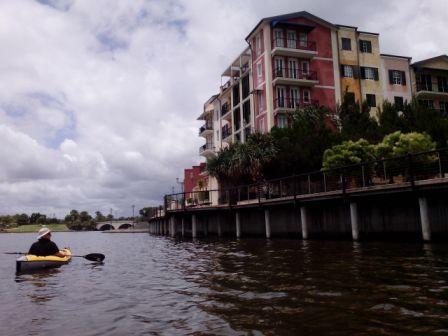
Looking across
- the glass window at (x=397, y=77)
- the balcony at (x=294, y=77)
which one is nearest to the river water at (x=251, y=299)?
the balcony at (x=294, y=77)

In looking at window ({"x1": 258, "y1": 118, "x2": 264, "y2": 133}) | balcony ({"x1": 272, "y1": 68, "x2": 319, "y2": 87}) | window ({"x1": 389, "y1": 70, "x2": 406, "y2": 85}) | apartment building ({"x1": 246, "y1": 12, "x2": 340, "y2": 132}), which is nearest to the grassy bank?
window ({"x1": 258, "y1": 118, "x2": 264, "y2": 133})

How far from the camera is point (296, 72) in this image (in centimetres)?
4688

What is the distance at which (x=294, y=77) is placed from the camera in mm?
46500

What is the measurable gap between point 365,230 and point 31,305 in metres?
15.8

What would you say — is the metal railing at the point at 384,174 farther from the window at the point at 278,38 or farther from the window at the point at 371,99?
the window at the point at 371,99

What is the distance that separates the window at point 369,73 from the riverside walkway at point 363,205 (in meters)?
23.5

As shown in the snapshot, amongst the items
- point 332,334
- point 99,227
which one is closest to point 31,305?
point 332,334

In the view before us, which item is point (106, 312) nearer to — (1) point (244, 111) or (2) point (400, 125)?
(2) point (400, 125)

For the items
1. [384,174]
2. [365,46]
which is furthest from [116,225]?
[384,174]

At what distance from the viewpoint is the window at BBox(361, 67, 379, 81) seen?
48.8 meters

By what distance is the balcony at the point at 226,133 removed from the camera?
190 feet

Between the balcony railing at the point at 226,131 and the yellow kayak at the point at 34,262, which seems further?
the balcony railing at the point at 226,131

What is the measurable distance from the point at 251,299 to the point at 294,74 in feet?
133

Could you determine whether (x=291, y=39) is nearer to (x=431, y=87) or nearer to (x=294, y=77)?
(x=294, y=77)
